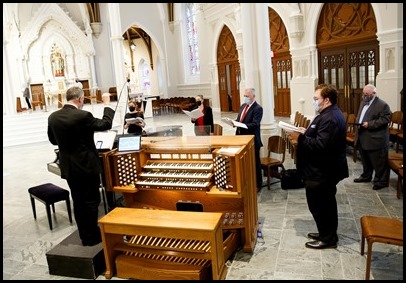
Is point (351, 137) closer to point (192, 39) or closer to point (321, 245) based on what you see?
point (321, 245)

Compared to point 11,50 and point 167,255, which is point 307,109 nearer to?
point 167,255

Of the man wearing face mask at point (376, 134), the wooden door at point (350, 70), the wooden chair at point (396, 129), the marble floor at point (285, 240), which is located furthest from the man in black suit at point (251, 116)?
the wooden door at point (350, 70)

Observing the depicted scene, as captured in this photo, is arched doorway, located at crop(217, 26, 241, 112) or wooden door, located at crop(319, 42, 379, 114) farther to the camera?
arched doorway, located at crop(217, 26, 241, 112)

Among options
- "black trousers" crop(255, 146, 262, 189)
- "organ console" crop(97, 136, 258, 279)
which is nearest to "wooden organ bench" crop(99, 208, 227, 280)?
"organ console" crop(97, 136, 258, 279)

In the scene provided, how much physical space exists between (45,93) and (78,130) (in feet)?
52.8

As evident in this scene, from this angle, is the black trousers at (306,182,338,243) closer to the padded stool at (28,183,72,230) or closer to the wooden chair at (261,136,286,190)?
the wooden chair at (261,136,286,190)

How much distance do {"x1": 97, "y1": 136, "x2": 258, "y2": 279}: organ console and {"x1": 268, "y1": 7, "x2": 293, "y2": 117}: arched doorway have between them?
9.42 m

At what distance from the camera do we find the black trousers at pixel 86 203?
3688 mm

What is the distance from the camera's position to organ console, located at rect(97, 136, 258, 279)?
139 inches

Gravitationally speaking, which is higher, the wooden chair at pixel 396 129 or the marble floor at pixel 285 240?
the wooden chair at pixel 396 129

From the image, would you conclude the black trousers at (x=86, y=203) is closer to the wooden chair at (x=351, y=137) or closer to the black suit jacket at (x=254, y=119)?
the black suit jacket at (x=254, y=119)

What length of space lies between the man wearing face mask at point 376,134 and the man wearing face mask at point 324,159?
2.11m

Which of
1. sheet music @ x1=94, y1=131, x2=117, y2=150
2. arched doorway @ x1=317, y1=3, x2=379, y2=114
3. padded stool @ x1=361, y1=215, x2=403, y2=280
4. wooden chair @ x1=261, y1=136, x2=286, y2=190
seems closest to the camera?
padded stool @ x1=361, y1=215, x2=403, y2=280

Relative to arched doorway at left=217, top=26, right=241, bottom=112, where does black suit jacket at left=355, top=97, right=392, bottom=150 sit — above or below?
below
